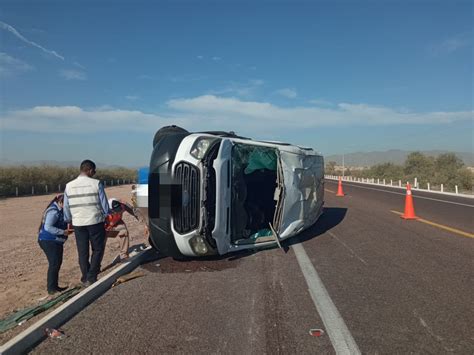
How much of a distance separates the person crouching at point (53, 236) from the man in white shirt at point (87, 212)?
13 centimetres

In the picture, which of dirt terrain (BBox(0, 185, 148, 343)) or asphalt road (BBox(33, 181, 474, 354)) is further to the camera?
dirt terrain (BBox(0, 185, 148, 343))

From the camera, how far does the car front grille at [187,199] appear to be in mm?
5883

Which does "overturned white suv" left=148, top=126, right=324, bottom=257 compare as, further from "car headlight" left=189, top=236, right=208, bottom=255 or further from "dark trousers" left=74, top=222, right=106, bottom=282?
"dark trousers" left=74, top=222, right=106, bottom=282

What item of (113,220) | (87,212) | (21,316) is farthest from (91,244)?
(21,316)

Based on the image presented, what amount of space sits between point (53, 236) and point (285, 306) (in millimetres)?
3448

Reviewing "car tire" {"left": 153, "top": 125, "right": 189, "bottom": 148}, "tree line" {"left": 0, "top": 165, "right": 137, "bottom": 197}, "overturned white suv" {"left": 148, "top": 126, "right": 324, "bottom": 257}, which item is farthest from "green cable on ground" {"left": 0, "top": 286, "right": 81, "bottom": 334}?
"tree line" {"left": 0, "top": 165, "right": 137, "bottom": 197}

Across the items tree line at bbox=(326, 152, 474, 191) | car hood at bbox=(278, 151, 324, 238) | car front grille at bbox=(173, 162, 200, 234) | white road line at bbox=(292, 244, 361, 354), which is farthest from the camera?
tree line at bbox=(326, 152, 474, 191)

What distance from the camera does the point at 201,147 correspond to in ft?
20.0

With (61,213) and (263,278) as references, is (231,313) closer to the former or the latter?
(263,278)

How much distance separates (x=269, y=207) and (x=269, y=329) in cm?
557

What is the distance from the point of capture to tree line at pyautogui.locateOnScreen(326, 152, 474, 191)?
41375 millimetres

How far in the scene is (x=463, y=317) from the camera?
13.2 ft

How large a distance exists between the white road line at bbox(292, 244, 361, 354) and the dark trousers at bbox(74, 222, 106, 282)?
9.70 ft

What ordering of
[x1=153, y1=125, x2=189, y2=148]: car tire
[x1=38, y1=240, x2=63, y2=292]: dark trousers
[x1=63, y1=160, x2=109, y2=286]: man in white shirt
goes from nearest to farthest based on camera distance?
[x1=63, y1=160, x2=109, y2=286]: man in white shirt < [x1=38, y1=240, x2=63, y2=292]: dark trousers < [x1=153, y1=125, x2=189, y2=148]: car tire
